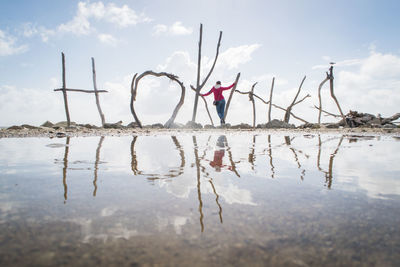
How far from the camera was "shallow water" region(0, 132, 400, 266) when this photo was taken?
3.35 ft

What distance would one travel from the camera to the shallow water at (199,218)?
1.02 meters

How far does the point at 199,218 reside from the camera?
1375 mm

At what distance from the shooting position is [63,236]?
1.17 metres

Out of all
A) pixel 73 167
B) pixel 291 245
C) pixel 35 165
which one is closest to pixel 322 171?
pixel 291 245

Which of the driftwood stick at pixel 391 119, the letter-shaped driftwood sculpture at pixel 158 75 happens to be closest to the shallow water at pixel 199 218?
the letter-shaped driftwood sculpture at pixel 158 75

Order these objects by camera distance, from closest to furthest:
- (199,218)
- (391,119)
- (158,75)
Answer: (199,218) → (158,75) → (391,119)

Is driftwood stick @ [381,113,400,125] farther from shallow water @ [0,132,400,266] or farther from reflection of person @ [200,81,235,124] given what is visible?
shallow water @ [0,132,400,266]

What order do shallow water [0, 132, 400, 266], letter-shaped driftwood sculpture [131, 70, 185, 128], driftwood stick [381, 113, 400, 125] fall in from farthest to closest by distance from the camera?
driftwood stick [381, 113, 400, 125]
letter-shaped driftwood sculpture [131, 70, 185, 128]
shallow water [0, 132, 400, 266]

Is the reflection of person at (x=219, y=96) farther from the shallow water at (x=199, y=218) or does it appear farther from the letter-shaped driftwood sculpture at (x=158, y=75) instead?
the shallow water at (x=199, y=218)

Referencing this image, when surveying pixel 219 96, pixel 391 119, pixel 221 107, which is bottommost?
pixel 391 119

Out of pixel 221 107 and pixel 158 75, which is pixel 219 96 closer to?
pixel 221 107

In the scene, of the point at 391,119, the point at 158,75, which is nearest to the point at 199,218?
the point at 158,75

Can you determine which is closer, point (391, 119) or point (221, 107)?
point (221, 107)

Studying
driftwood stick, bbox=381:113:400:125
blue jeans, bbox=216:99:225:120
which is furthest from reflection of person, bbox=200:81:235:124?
driftwood stick, bbox=381:113:400:125
